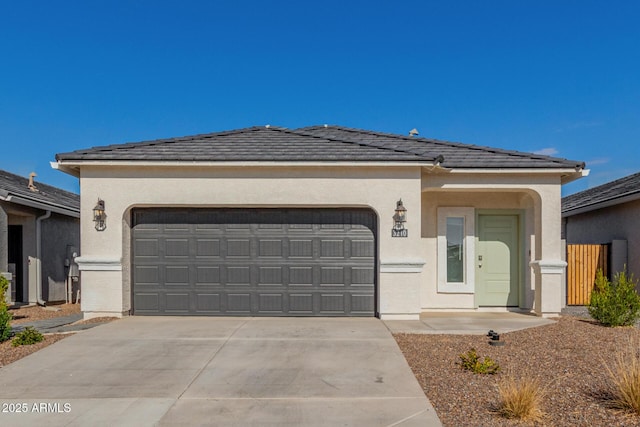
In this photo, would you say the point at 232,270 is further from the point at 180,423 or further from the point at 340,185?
the point at 180,423

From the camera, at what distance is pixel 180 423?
4273 millimetres

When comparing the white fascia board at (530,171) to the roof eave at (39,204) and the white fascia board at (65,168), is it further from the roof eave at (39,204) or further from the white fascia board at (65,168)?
the roof eave at (39,204)

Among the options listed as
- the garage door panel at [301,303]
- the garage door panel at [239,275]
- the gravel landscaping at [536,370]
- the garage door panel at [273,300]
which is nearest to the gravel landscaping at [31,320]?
the garage door panel at [239,275]

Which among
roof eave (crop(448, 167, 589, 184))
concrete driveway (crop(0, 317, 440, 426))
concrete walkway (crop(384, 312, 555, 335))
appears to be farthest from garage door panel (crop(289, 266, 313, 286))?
roof eave (crop(448, 167, 589, 184))

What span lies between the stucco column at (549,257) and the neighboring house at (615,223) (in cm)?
321

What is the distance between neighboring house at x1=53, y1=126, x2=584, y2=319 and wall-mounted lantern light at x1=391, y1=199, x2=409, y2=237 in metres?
0.02

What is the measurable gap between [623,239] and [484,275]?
489cm

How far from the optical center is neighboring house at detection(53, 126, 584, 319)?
360 inches

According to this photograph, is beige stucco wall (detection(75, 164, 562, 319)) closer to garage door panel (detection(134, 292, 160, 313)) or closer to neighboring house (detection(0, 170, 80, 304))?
garage door panel (detection(134, 292, 160, 313))

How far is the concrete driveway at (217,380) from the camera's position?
4.43 m

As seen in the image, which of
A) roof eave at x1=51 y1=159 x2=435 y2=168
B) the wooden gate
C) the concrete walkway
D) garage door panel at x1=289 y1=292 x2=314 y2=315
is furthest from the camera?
the wooden gate

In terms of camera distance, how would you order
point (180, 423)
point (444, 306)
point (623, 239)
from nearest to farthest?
point (180, 423), point (444, 306), point (623, 239)

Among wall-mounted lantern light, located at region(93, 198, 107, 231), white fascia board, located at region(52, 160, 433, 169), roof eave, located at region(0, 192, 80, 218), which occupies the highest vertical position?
white fascia board, located at region(52, 160, 433, 169)

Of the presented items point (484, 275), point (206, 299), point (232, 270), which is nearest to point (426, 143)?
point (484, 275)
